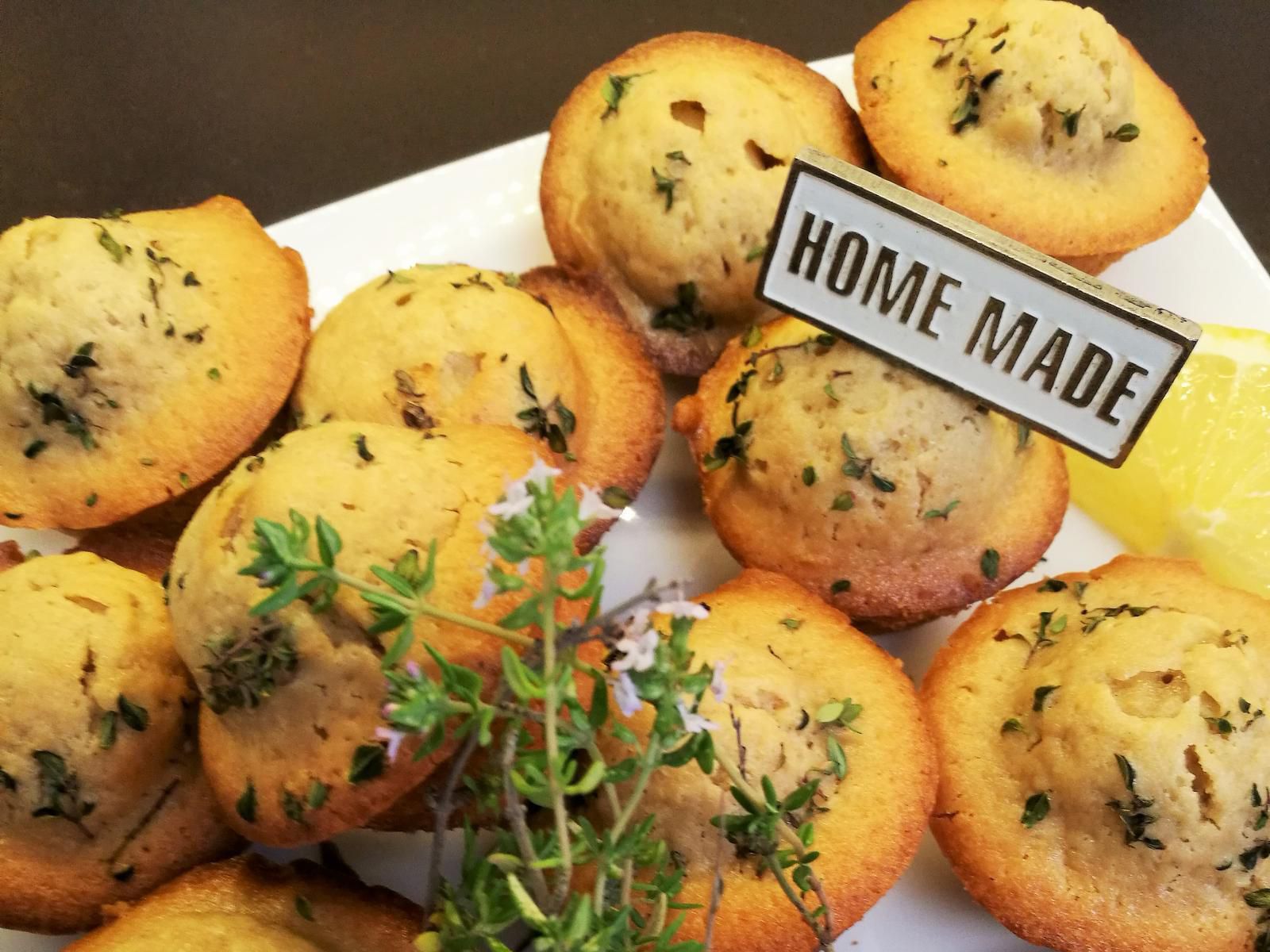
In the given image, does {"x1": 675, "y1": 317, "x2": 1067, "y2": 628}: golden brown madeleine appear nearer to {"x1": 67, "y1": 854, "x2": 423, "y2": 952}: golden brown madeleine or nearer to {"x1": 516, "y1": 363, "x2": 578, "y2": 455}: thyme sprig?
{"x1": 516, "y1": 363, "x2": 578, "y2": 455}: thyme sprig

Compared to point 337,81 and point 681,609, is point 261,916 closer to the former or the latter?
point 681,609

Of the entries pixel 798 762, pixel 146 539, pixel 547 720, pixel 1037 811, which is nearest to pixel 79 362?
pixel 146 539

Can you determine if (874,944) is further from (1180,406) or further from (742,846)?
(1180,406)

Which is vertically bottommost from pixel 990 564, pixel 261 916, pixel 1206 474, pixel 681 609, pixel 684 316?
pixel 261 916

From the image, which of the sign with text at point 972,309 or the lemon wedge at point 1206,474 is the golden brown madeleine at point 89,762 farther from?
the lemon wedge at point 1206,474

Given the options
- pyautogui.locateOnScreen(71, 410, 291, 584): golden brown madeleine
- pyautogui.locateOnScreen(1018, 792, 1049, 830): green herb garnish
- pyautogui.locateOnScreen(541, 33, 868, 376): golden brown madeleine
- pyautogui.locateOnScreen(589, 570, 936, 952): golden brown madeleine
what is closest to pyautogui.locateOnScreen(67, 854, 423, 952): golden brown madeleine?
pyautogui.locateOnScreen(589, 570, 936, 952): golden brown madeleine

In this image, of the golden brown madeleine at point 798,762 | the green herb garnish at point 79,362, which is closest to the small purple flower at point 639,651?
the golden brown madeleine at point 798,762

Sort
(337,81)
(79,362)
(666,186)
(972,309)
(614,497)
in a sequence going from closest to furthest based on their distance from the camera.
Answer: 1. (972,309)
2. (79,362)
3. (614,497)
4. (666,186)
5. (337,81)
